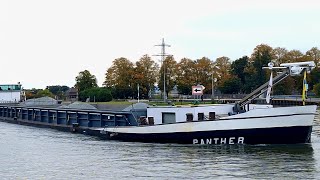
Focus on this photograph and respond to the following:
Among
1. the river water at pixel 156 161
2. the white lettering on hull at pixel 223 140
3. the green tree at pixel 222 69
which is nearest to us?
the river water at pixel 156 161

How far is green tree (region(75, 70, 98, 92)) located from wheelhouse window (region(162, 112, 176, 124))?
80.1 m

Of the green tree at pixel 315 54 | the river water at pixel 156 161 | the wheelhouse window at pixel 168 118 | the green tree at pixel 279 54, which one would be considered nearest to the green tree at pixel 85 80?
the green tree at pixel 279 54

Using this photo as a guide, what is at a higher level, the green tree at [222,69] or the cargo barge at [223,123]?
the green tree at [222,69]

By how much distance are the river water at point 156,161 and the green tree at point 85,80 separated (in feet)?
261

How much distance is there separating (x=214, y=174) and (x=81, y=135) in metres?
19.4

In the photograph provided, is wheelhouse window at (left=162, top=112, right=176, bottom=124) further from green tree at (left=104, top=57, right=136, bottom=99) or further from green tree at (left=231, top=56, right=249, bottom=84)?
green tree at (left=231, top=56, right=249, bottom=84)

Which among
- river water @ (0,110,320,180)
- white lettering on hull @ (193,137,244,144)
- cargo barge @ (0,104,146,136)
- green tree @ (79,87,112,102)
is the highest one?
green tree @ (79,87,112,102)

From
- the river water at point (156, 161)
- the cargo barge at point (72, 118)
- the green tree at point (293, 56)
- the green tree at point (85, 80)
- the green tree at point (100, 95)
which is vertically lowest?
the river water at point (156, 161)

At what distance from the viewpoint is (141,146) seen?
29.5 meters

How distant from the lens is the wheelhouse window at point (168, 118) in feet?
103

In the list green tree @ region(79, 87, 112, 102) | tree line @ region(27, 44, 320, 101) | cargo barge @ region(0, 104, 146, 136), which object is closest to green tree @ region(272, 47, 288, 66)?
tree line @ region(27, 44, 320, 101)

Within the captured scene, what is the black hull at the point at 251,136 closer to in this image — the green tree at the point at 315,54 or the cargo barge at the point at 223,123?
the cargo barge at the point at 223,123

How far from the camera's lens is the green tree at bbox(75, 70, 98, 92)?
364ft

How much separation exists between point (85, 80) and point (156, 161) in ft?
292
